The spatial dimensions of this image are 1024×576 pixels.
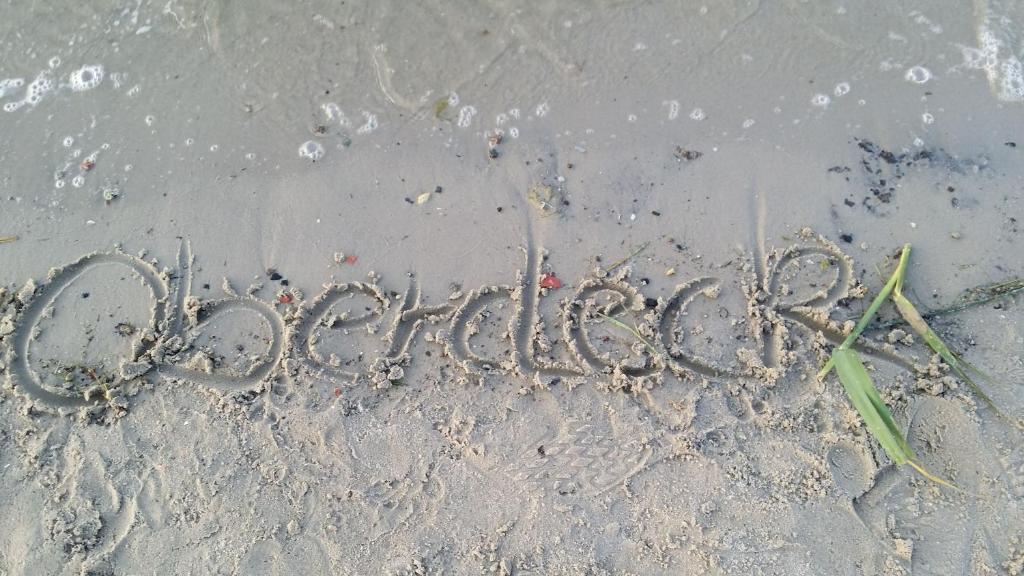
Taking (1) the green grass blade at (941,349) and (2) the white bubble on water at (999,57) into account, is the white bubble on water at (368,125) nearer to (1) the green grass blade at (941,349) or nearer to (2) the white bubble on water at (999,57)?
(1) the green grass blade at (941,349)

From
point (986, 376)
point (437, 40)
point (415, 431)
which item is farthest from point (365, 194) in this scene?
point (986, 376)

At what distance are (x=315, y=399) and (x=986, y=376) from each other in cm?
341

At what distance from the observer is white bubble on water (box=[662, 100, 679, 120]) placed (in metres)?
4.01

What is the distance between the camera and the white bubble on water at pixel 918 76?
402 centimetres

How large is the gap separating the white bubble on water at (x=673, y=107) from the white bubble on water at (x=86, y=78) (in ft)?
11.9

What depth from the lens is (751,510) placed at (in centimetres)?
311

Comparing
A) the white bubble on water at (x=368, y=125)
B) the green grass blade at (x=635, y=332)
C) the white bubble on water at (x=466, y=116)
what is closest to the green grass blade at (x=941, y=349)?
the green grass blade at (x=635, y=332)

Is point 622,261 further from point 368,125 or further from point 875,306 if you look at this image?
point 368,125

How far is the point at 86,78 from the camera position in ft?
14.1

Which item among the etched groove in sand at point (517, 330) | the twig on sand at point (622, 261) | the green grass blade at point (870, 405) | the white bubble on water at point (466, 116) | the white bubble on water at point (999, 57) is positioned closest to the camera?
the green grass blade at point (870, 405)

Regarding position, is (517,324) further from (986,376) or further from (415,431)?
(986,376)

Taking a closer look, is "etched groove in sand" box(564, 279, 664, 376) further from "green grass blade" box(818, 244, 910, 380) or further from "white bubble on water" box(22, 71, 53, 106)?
"white bubble on water" box(22, 71, 53, 106)

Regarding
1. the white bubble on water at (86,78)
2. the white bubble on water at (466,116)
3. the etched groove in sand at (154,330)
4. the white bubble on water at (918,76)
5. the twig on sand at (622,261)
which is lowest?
the twig on sand at (622,261)

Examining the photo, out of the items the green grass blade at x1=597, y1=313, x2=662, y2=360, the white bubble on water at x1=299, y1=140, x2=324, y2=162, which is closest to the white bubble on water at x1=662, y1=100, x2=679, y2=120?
the green grass blade at x1=597, y1=313, x2=662, y2=360
